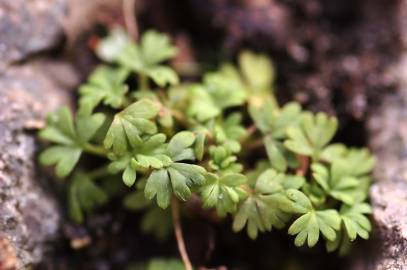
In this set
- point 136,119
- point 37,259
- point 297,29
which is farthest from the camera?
point 297,29

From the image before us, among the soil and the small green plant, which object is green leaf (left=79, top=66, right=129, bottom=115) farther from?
the soil

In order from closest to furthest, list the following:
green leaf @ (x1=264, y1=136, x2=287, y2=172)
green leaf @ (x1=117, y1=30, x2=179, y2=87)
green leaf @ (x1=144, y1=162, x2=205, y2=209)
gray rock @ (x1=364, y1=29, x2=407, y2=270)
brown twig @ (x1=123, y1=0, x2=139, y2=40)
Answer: green leaf @ (x1=144, y1=162, x2=205, y2=209), gray rock @ (x1=364, y1=29, x2=407, y2=270), green leaf @ (x1=264, y1=136, x2=287, y2=172), green leaf @ (x1=117, y1=30, x2=179, y2=87), brown twig @ (x1=123, y1=0, x2=139, y2=40)

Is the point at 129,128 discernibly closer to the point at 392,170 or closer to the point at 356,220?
the point at 356,220

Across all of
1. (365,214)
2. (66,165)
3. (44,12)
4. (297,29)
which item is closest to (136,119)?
(66,165)

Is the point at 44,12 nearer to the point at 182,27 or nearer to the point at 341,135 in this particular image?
the point at 182,27

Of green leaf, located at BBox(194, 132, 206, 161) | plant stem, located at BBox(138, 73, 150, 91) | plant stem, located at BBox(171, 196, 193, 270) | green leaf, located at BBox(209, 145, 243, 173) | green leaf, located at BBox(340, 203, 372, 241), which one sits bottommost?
plant stem, located at BBox(171, 196, 193, 270)

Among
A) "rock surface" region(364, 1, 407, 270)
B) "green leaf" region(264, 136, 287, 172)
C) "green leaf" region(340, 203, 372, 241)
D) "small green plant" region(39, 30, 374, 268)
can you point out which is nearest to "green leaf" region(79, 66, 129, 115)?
"small green plant" region(39, 30, 374, 268)
